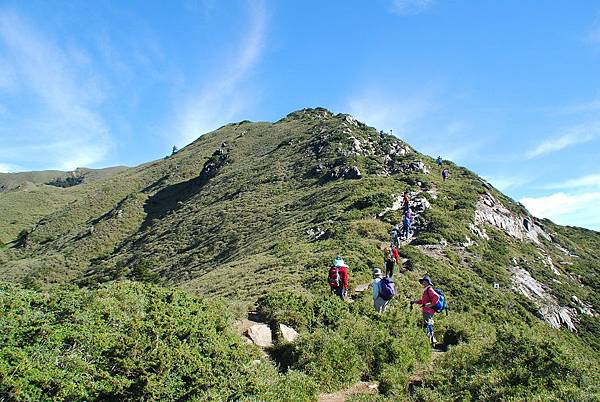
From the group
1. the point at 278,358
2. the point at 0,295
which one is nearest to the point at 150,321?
the point at 0,295

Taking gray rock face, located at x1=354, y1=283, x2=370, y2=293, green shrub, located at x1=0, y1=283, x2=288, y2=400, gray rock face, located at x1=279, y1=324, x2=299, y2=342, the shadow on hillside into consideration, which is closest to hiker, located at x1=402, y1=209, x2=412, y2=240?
gray rock face, located at x1=354, y1=283, x2=370, y2=293

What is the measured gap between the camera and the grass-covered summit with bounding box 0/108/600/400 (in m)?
8.70

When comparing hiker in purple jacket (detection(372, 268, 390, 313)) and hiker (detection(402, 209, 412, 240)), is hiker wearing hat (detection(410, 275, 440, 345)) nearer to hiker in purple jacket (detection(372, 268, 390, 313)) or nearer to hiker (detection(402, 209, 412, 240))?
hiker in purple jacket (detection(372, 268, 390, 313))

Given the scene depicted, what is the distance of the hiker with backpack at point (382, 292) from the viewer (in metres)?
12.6

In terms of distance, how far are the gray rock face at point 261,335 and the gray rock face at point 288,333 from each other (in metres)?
0.36

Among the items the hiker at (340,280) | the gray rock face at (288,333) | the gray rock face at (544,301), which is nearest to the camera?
the gray rock face at (288,333)

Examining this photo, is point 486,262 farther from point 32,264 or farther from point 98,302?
point 32,264

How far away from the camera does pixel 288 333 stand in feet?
35.6

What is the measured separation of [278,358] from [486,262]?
20.8m

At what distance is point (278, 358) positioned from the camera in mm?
10000

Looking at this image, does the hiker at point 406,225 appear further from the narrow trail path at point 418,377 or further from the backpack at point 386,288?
the narrow trail path at point 418,377

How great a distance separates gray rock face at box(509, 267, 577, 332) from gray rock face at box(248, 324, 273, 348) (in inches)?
736

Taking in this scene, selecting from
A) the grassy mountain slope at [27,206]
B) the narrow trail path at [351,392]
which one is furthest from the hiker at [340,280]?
the grassy mountain slope at [27,206]

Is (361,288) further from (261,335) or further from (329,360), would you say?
(329,360)
